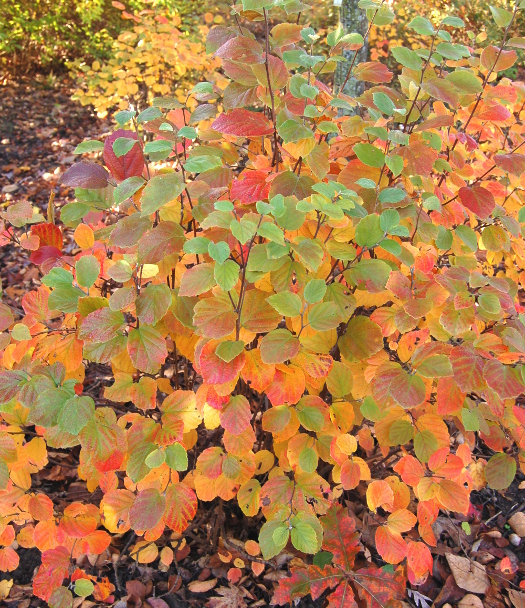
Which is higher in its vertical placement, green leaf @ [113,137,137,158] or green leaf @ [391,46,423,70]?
green leaf @ [391,46,423,70]

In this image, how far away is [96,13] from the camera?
5492mm

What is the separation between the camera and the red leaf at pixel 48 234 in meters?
1.28

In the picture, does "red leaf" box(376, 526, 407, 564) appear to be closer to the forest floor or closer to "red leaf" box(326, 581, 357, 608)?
"red leaf" box(326, 581, 357, 608)

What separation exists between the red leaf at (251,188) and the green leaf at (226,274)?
0.25m

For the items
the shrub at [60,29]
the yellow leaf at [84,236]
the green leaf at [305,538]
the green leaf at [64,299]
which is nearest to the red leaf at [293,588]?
the green leaf at [305,538]

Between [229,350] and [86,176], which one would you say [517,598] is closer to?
[229,350]

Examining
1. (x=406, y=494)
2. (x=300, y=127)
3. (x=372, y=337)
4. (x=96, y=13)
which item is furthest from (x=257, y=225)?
(x=96, y=13)

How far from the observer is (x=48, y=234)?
4.22ft

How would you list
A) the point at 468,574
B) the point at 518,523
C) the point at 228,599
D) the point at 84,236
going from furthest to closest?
the point at 518,523
the point at 468,574
the point at 228,599
the point at 84,236

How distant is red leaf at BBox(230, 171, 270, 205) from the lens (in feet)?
3.65

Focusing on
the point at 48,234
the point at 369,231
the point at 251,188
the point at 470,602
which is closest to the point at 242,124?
the point at 251,188

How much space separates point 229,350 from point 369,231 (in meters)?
0.38

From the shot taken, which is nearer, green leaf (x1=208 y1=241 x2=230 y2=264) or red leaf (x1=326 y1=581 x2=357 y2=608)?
green leaf (x1=208 y1=241 x2=230 y2=264)

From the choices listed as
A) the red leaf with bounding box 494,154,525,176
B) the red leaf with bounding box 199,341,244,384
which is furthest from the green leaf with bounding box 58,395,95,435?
the red leaf with bounding box 494,154,525,176
